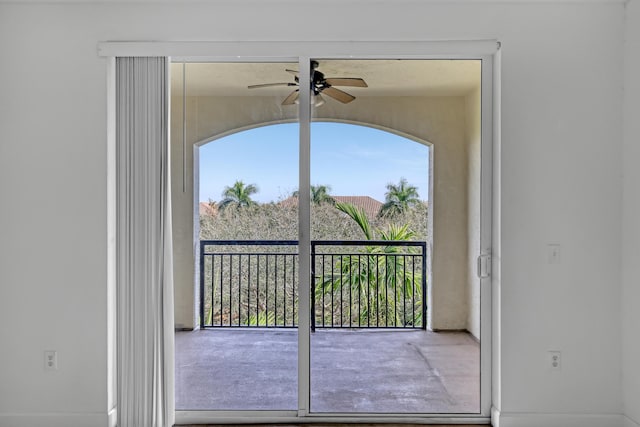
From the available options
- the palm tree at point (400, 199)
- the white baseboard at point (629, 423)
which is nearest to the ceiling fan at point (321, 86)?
the palm tree at point (400, 199)

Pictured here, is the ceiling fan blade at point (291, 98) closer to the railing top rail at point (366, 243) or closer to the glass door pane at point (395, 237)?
the glass door pane at point (395, 237)

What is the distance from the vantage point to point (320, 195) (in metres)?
2.87

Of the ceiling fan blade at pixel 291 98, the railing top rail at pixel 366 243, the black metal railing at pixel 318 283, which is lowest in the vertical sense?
the black metal railing at pixel 318 283

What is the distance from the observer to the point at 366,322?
114 inches

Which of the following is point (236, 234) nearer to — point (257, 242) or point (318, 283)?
point (257, 242)

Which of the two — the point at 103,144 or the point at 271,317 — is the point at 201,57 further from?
the point at 271,317

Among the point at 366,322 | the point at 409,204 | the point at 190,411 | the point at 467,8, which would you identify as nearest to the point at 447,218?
the point at 409,204

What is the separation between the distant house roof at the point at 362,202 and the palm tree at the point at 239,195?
199 millimetres

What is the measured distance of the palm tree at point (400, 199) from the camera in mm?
2857

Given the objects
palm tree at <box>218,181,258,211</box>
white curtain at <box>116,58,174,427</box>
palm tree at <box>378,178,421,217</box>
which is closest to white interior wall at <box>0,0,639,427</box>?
white curtain at <box>116,58,174,427</box>

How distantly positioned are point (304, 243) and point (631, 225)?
1902 millimetres

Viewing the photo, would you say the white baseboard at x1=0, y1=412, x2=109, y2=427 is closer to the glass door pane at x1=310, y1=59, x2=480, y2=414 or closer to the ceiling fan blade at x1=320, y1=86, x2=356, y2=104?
the glass door pane at x1=310, y1=59, x2=480, y2=414

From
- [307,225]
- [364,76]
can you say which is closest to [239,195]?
[307,225]

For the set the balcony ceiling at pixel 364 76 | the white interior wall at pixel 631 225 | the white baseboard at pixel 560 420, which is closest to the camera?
the white interior wall at pixel 631 225
